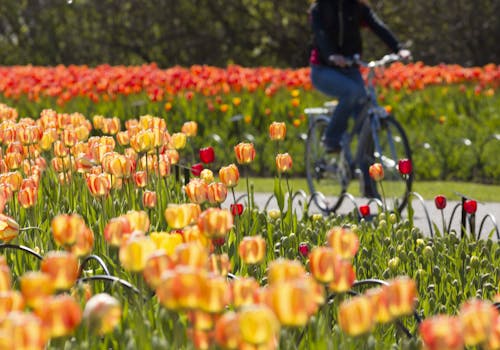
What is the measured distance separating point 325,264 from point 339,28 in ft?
19.1

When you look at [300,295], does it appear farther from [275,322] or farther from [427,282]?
[427,282]

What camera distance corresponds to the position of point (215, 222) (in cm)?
259

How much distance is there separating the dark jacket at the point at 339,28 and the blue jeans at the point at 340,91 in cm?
11

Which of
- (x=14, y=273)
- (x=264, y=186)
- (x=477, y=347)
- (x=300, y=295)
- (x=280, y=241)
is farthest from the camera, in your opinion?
(x=264, y=186)

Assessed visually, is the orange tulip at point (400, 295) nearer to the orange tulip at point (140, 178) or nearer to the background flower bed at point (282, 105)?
the orange tulip at point (140, 178)

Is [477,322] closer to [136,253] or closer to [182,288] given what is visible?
[182,288]

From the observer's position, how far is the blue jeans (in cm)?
787

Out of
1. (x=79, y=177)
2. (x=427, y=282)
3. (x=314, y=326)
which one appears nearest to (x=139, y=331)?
(x=314, y=326)

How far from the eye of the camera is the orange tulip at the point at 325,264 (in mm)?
2264

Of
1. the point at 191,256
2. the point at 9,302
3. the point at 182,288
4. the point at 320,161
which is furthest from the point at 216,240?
the point at 320,161

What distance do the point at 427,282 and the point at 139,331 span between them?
2233 mm

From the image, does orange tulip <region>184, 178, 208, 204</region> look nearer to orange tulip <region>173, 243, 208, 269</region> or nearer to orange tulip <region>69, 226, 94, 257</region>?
orange tulip <region>69, 226, 94, 257</region>

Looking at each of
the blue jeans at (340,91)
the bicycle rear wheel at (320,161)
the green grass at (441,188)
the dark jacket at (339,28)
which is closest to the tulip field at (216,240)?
the green grass at (441,188)

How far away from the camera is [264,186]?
10438mm
